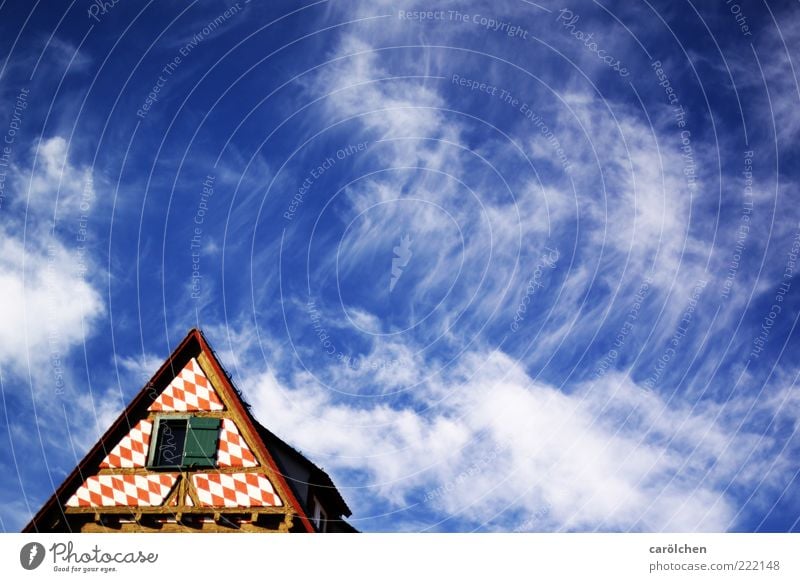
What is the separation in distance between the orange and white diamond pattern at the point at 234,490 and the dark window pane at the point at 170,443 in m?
0.97

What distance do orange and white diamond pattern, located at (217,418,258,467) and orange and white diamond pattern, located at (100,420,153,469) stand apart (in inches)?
99.0

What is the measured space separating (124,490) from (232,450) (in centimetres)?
360

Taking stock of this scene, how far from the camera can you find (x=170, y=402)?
23.8m

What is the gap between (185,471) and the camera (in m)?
22.5

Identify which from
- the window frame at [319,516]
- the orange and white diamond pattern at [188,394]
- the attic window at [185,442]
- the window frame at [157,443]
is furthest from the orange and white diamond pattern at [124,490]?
the window frame at [319,516]

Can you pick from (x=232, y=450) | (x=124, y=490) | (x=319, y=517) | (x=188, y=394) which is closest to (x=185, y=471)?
(x=232, y=450)

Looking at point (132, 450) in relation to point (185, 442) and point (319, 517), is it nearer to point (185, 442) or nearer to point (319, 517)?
point (185, 442)

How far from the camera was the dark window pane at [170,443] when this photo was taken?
22.8 meters

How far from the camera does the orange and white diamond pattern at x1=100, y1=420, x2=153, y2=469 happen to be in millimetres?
22984
